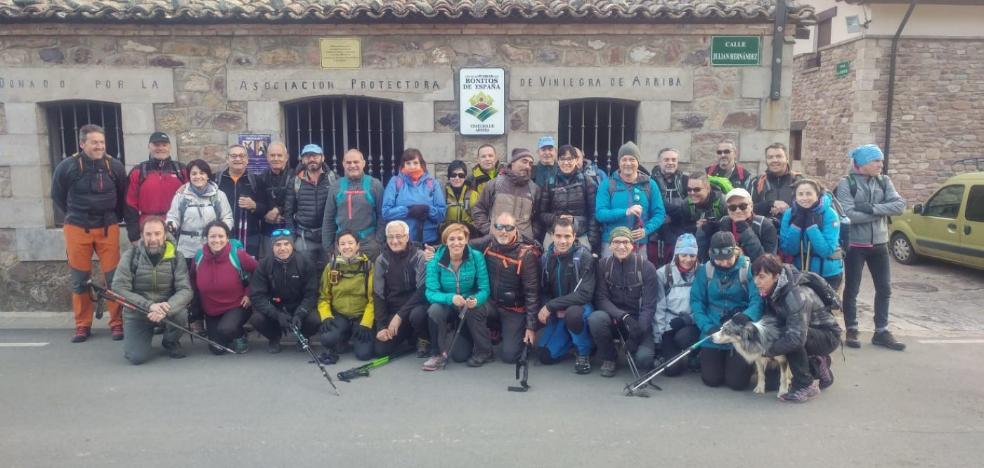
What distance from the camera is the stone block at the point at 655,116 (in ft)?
26.6

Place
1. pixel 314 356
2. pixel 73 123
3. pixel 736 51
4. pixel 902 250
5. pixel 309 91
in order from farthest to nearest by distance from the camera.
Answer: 1. pixel 902 250
2. pixel 73 123
3. pixel 309 91
4. pixel 736 51
5. pixel 314 356

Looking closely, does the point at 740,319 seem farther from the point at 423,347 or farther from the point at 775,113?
the point at 775,113

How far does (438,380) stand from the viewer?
564 centimetres

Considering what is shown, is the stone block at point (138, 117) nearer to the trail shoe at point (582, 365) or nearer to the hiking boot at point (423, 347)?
the hiking boot at point (423, 347)

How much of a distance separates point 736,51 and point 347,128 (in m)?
4.49

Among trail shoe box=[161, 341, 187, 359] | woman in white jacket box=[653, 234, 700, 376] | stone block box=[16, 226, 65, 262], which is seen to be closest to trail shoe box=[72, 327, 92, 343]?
trail shoe box=[161, 341, 187, 359]

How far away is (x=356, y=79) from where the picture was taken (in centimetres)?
808

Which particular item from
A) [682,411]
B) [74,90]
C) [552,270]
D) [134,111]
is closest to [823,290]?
[682,411]

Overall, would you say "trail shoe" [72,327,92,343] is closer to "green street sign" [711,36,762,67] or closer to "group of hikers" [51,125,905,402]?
"group of hikers" [51,125,905,402]

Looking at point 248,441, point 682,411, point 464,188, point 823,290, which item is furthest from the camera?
point 464,188

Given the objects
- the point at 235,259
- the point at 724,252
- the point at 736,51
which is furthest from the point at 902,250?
the point at 235,259

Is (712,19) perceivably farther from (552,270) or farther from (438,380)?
(438,380)

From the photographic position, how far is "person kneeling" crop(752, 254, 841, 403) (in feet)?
16.8

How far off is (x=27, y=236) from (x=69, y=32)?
234 centimetres
